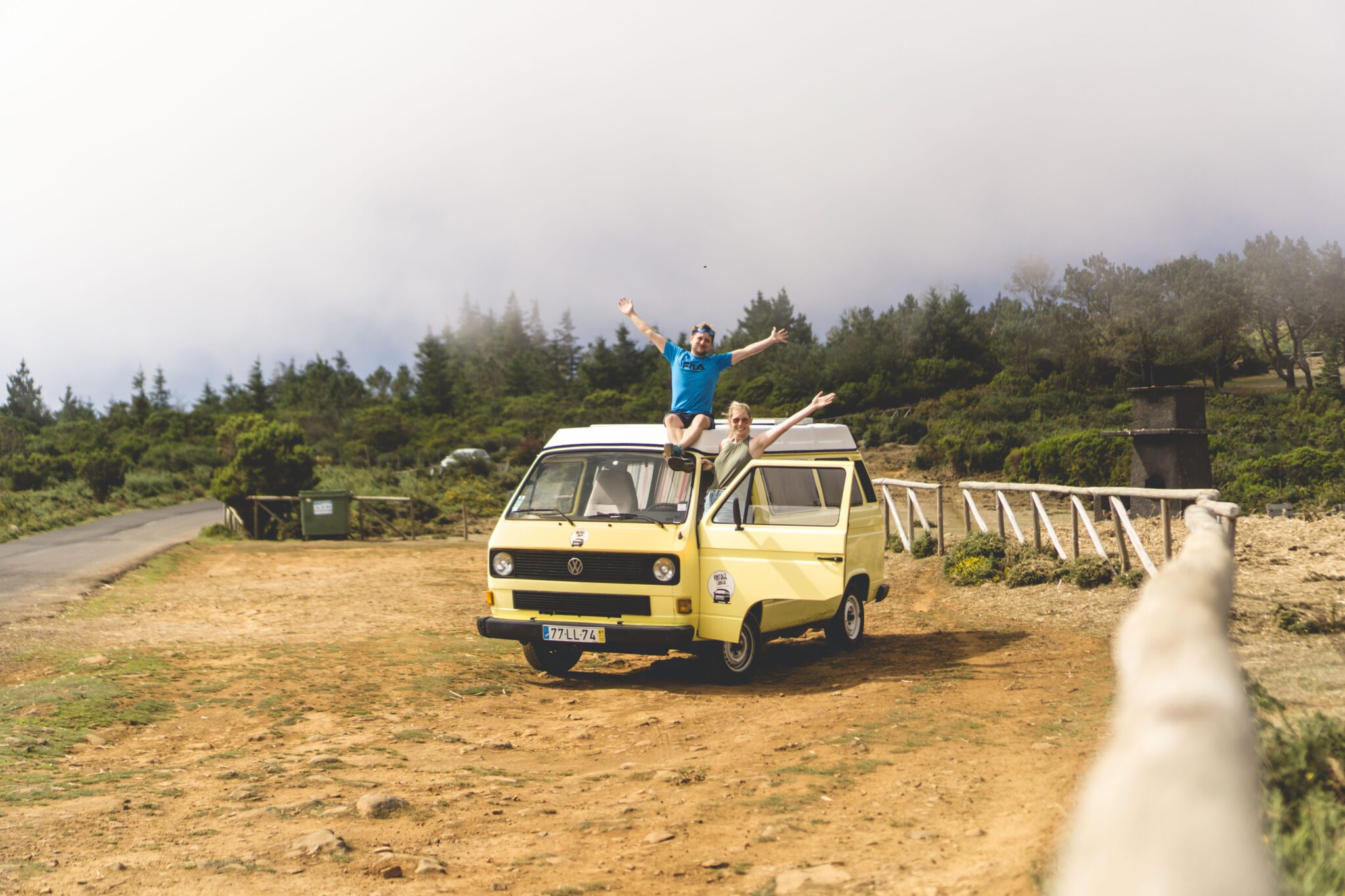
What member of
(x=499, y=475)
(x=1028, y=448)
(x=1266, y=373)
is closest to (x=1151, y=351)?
(x=1266, y=373)

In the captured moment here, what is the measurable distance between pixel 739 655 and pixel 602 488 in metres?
1.93

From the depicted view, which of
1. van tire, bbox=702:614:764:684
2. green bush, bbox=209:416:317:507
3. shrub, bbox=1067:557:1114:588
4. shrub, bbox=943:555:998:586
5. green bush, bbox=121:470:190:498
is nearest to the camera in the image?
van tire, bbox=702:614:764:684

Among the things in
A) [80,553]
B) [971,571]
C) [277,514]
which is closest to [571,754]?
[971,571]

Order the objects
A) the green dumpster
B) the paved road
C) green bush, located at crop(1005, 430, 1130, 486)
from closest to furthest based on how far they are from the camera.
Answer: the paved road < the green dumpster < green bush, located at crop(1005, 430, 1130, 486)

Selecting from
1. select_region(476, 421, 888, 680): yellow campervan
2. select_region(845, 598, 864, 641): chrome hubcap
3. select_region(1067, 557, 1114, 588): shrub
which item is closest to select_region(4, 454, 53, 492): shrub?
select_region(476, 421, 888, 680): yellow campervan

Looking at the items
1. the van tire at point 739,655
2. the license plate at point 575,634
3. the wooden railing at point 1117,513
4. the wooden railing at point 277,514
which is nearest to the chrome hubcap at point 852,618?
the van tire at point 739,655

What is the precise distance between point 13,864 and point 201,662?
644 centimetres

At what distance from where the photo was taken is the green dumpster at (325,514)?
30.8 meters

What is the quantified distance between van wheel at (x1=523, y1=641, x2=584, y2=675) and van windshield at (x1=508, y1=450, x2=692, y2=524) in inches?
50.4

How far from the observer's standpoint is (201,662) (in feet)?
35.3

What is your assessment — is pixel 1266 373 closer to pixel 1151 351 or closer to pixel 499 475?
pixel 1151 351

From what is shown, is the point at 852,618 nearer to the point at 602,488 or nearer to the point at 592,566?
the point at 602,488

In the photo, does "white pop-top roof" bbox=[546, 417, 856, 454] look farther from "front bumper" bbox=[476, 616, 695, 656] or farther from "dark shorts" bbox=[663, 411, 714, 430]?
"front bumper" bbox=[476, 616, 695, 656]

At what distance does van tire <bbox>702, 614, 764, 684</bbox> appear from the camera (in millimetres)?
9145
